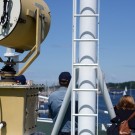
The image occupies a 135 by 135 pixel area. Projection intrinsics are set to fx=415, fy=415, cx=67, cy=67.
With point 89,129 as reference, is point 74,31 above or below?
above

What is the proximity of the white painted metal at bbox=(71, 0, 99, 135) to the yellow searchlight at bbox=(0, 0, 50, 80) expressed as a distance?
75 cm

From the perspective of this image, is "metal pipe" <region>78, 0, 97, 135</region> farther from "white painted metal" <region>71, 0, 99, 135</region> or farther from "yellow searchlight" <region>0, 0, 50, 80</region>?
"yellow searchlight" <region>0, 0, 50, 80</region>

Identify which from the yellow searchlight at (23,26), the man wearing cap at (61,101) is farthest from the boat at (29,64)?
the man wearing cap at (61,101)

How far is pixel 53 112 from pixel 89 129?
0.94m

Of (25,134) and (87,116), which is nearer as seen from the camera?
(87,116)

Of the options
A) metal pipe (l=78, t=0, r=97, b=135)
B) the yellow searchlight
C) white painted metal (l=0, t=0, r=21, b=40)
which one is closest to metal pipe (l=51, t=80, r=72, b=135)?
metal pipe (l=78, t=0, r=97, b=135)

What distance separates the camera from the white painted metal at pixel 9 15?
6000 mm

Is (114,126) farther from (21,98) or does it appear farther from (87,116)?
(21,98)

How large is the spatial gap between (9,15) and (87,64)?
136cm

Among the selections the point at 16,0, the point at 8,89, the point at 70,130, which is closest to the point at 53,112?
the point at 70,130

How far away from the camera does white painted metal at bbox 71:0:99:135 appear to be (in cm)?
578

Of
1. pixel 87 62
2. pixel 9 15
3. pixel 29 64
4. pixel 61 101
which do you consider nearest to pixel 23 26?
pixel 9 15

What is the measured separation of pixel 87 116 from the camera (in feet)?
18.9

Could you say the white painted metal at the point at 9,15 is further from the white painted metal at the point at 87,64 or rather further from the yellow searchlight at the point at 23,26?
the white painted metal at the point at 87,64
